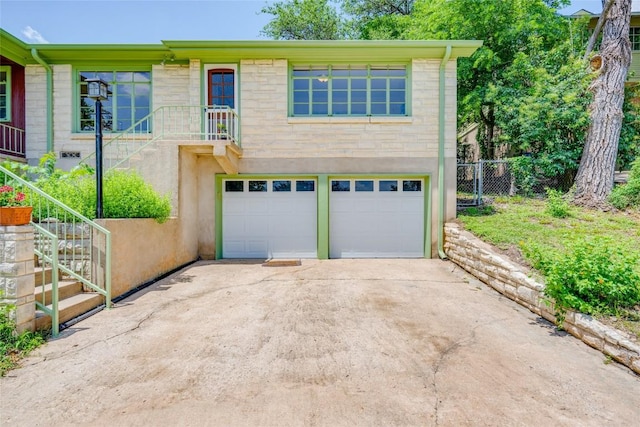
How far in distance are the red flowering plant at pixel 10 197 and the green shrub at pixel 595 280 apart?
6364 millimetres

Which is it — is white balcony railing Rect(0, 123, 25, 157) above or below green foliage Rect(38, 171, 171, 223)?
above

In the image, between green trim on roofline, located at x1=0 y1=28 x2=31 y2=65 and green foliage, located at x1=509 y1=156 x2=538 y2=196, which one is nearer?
green trim on roofline, located at x1=0 y1=28 x2=31 y2=65

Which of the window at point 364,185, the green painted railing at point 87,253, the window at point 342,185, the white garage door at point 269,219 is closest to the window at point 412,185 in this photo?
the window at point 364,185

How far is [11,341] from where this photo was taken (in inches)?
129

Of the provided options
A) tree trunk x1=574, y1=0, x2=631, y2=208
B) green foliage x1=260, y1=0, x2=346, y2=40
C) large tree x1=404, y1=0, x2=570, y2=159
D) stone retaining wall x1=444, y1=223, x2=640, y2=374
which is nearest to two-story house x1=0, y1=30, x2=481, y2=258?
stone retaining wall x1=444, y1=223, x2=640, y2=374

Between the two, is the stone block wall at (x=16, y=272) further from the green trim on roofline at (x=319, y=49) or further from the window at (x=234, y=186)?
the green trim on roofline at (x=319, y=49)

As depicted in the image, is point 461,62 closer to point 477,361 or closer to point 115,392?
point 477,361

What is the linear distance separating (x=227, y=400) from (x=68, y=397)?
130 centimetres

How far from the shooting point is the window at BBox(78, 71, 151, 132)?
8891mm

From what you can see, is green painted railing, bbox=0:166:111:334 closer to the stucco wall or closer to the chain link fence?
the stucco wall

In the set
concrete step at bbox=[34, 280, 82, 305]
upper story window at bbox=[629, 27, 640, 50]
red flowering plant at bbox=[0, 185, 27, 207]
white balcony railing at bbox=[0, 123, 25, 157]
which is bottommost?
concrete step at bbox=[34, 280, 82, 305]

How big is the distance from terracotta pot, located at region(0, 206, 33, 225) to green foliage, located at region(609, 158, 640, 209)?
1198cm

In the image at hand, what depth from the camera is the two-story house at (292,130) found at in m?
8.41

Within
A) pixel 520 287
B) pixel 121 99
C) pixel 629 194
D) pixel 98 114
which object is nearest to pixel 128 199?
pixel 98 114
